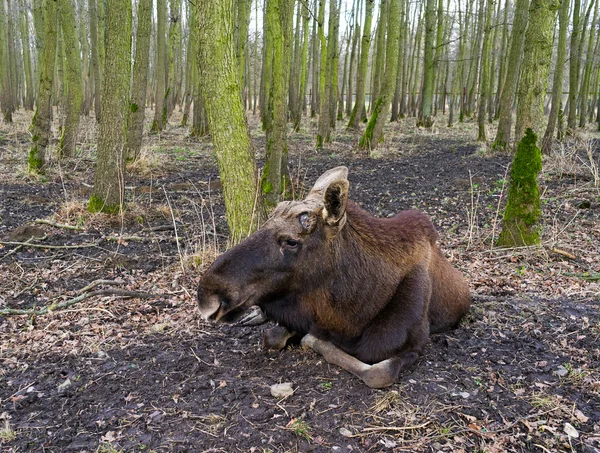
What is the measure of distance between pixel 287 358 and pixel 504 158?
1128 cm

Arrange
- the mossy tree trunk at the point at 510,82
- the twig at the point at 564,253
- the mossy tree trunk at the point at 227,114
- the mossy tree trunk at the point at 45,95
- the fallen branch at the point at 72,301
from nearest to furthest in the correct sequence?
the fallen branch at the point at 72,301 → the mossy tree trunk at the point at 227,114 → the twig at the point at 564,253 → the mossy tree trunk at the point at 45,95 → the mossy tree trunk at the point at 510,82

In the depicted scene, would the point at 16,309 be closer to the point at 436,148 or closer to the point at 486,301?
the point at 486,301

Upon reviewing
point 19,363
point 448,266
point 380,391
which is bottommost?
point 19,363

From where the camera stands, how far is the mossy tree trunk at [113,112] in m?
7.59

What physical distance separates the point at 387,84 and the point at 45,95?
29.2ft

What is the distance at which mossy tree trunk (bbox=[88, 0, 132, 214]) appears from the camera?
7586mm

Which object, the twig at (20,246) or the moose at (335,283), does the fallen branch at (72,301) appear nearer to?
the twig at (20,246)

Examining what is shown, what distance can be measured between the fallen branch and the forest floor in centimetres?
2

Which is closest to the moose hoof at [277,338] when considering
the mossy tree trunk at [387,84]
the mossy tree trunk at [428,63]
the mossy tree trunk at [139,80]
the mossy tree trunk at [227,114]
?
the mossy tree trunk at [227,114]

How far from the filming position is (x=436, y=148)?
1716 centimetres

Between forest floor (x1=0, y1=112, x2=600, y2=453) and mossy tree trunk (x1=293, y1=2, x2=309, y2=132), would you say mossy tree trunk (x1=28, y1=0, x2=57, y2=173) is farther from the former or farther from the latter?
mossy tree trunk (x1=293, y1=2, x2=309, y2=132)

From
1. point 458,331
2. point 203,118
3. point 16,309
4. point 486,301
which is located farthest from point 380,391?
point 203,118

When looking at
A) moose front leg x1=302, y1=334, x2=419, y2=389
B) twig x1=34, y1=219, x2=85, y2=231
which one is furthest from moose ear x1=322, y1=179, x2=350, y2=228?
twig x1=34, y1=219, x2=85, y2=231

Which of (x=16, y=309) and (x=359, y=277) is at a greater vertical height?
(x=359, y=277)
